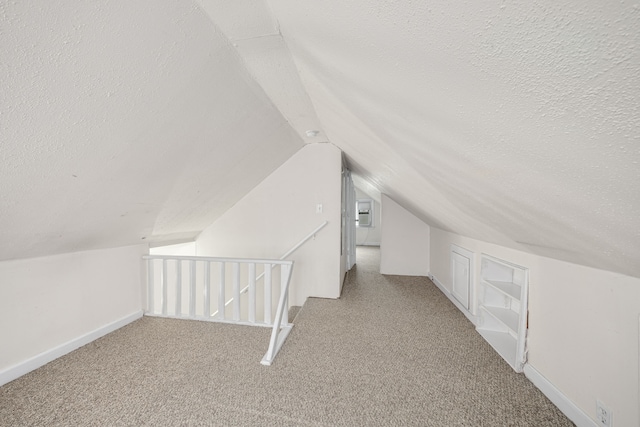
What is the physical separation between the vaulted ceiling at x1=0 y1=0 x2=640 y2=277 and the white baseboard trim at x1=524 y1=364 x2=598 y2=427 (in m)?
0.75

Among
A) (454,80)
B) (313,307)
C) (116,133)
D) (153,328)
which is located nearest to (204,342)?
(153,328)

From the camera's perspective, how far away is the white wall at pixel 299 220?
3.19 m

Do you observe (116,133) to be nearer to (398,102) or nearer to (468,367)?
(398,102)

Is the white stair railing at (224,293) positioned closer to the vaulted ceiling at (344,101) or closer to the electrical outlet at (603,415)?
the vaulted ceiling at (344,101)

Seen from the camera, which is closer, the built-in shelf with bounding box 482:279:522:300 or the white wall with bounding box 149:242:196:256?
the built-in shelf with bounding box 482:279:522:300

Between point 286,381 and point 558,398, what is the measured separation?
1.50 metres

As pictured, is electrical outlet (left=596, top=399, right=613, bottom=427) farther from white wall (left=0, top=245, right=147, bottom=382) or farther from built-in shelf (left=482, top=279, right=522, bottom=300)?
white wall (left=0, top=245, right=147, bottom=382)

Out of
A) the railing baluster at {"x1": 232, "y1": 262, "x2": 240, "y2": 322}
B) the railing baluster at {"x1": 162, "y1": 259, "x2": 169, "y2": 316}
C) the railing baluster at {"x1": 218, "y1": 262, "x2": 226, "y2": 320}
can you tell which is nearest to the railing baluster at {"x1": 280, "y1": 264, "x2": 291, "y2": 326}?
the railing baluster at {"x1": 232, "y1": 262, "x2": 240, "y2": 322}

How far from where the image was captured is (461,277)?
2.79 meters

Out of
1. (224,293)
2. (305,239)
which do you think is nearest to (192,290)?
(224,293)

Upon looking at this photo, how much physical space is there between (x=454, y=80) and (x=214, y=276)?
384 cm

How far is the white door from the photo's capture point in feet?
8.63

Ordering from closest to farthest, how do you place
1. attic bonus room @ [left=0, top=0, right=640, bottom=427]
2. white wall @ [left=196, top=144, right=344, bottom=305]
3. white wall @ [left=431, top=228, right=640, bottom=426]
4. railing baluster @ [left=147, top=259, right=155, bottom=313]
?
1. attic bonus room @ [left=0, top=0, right=640, bottom=427]
2. white wall @ [left=431, top=228, right=640, bottom=426]
3. railing baluster @ [left=147, top=259, right=155, bottom=313]
4. white wall @ [left=196, top=144, right=344, bottom=305]

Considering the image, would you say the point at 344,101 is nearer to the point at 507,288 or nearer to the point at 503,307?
the point at 507,288
